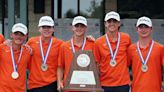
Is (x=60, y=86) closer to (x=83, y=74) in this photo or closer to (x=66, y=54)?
(x=83, y=74)

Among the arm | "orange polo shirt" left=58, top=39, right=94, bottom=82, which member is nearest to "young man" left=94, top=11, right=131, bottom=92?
"orange polo shirt" left=58, top=39, right=94, bottom=82

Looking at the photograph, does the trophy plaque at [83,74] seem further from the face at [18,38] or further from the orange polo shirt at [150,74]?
the face at [18,38]

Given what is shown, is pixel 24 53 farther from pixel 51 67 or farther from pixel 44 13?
pixel 44 13

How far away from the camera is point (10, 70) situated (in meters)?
7.25

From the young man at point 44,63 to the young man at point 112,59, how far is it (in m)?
0.70

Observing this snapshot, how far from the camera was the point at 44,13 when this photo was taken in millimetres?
13609

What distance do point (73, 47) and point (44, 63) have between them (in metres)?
0.52

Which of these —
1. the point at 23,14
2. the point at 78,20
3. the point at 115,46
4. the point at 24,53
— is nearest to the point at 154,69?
the point at 115,46

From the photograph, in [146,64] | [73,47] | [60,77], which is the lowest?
[60,77]

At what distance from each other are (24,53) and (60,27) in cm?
561

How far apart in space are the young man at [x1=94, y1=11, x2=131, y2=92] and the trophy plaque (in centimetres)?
30

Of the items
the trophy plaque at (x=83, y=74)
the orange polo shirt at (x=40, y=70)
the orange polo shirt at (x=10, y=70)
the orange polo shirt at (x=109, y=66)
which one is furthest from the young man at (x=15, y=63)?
the orange polo shirt at (x=109, y=66)

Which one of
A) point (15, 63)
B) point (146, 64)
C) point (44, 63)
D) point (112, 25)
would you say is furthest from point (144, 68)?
point (15, 63)

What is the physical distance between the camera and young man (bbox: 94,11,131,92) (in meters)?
7.28
